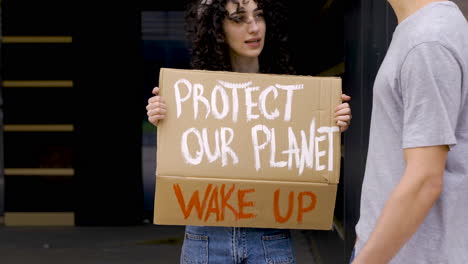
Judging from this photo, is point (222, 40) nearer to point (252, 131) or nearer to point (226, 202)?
point (252, 131)

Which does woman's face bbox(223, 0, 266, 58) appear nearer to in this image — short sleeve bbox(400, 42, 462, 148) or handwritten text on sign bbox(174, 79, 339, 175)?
handwritten text on sign bbox(174, 79, 339, 175)

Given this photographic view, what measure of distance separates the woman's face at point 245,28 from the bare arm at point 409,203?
37.2 inches

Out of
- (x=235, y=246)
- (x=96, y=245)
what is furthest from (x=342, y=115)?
(x=96, y=245)

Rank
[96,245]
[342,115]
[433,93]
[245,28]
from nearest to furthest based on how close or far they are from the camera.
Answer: [433,93]
[342,115]
[245,28]
[96,245]

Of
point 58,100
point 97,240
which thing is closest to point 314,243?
point 97,240

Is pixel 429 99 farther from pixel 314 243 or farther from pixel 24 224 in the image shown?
pixel 24 224

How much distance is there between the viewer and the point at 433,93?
4.16ft

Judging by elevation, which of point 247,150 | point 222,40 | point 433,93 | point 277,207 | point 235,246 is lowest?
point 235,246

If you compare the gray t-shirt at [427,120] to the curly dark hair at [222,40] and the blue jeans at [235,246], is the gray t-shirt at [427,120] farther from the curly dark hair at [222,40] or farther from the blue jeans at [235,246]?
the curly dark hair at [222,40]

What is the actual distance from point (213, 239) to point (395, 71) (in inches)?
38.6

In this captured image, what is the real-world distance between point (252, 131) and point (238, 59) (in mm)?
310

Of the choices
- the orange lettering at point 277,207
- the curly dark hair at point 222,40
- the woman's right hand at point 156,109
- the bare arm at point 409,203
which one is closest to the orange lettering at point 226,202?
the orange lettering at point 277,207

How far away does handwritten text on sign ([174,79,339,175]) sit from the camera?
2029 millimetres

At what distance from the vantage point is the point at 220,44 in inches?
85.7
